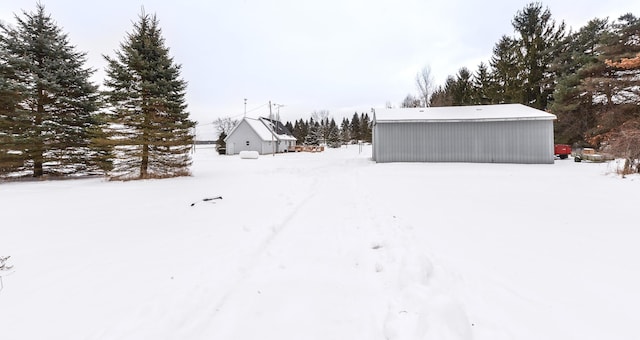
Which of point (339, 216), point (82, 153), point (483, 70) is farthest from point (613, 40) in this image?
point (82, 153)

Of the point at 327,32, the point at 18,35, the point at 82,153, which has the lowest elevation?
the point at 82,153

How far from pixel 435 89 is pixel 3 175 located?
136ft

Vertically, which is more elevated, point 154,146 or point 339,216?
point 154,146

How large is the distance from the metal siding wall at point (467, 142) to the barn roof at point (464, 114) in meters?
0.34

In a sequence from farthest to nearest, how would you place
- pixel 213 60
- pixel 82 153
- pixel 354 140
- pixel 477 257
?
pixel 354 140 < pixel 213 60 < pixel 82 153 < pixel 477 257

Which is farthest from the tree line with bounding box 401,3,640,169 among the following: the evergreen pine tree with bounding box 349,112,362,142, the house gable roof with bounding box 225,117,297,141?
the evergreen pine tree with bounding box 349,112,362,142

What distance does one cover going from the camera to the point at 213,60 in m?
19.1

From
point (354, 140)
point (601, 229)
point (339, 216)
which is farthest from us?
point (354, 140)

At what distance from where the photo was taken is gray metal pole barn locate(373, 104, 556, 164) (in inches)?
598

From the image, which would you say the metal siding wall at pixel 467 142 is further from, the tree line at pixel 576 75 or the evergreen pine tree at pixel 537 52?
the evergreen pine tree at pixel 537 52

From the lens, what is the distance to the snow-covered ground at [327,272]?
6.64 ft

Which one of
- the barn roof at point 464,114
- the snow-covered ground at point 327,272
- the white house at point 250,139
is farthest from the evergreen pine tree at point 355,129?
the snow-covered ground at point 327,272

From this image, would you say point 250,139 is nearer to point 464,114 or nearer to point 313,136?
point 313,136

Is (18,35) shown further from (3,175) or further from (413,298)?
(413,298)
